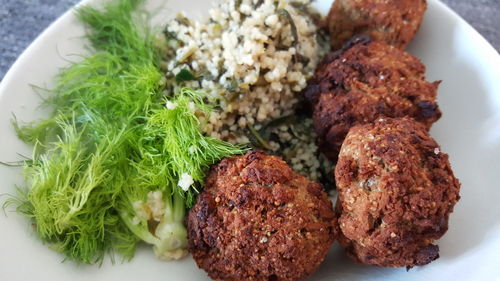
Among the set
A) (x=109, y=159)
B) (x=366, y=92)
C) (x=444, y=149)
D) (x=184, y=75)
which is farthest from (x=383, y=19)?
(x=109, y=159)

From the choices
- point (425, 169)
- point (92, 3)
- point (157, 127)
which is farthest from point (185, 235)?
point (92, 3)

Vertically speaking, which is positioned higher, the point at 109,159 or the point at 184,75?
the point at 184,75

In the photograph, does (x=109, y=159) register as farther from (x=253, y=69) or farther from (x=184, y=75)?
(x=253, y=69)

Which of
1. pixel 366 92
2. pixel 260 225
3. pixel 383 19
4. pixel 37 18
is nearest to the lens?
pixel 260 225

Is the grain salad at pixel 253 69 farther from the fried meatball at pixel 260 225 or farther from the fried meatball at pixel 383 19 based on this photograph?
the fried meatball at pixel 260 225

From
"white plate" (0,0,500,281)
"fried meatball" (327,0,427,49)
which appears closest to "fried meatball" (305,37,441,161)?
"fried meatball" (327,0,427,49)

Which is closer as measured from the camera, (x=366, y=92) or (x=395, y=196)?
(x=395, y=196)

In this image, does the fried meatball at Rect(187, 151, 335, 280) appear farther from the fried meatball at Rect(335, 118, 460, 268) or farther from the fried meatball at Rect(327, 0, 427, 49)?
the fried meatball at Rect(327, 0, 427, 49)

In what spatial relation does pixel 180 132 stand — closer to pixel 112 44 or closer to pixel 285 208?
pixel 285 208
